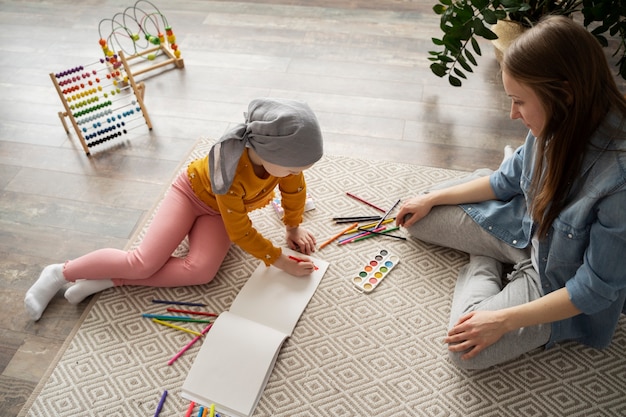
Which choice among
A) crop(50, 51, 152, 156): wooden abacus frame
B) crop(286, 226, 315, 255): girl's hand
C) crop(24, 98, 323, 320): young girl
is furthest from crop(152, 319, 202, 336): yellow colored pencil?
crop(50, 51, 152, 156): wooden abacus frame

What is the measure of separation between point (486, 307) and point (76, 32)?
236 cm

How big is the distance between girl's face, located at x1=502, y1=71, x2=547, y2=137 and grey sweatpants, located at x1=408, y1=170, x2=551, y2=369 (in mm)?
450

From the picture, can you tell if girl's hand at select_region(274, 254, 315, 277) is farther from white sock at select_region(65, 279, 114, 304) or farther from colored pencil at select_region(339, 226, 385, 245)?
white sock at select_region(65, 279, 114, 304)

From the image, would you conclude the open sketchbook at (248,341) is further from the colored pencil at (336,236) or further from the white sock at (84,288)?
the white sock at (84,288)

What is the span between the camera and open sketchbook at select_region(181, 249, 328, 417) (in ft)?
4.49

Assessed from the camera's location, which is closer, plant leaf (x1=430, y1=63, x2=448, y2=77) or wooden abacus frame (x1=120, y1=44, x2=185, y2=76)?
plant leaf (x1=430, y1=63, x2=448, y2=77)

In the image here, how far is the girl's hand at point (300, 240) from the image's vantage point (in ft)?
5.48

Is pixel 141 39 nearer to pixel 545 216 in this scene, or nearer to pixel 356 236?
pixel 356 236

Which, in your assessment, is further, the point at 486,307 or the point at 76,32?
the point at 76,32

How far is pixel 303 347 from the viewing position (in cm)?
148

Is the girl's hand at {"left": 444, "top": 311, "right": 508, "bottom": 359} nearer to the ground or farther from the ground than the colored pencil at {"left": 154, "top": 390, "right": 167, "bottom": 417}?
farther from the ground

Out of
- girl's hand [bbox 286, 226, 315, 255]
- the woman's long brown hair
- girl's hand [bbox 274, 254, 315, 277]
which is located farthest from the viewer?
girl's hand [bbox 286, 226, 315, 255]

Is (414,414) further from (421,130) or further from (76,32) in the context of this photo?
(76,32)

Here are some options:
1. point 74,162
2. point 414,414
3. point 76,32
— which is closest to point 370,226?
point 414,414
